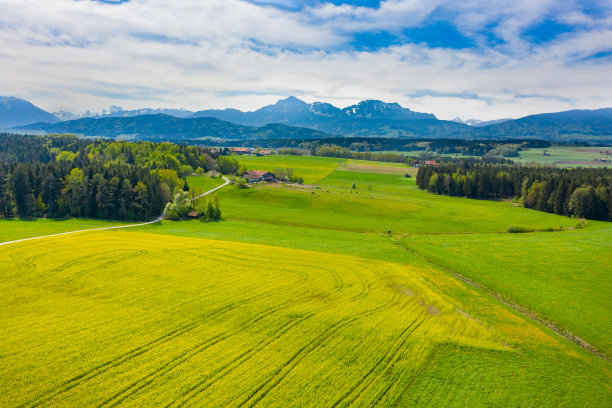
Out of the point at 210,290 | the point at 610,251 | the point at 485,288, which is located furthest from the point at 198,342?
the point at 610,251

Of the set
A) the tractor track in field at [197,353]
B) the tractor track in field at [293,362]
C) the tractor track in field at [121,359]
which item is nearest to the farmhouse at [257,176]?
the tractor track in field at [121,359]

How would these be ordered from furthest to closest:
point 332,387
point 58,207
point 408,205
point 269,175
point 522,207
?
point 269,175 < point 522,207 < point 408,205 < point 58,207 < point 332,387

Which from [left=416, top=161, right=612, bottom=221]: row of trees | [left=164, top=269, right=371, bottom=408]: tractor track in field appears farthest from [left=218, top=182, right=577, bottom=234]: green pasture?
[left=164, top=269, right=371, bottom=408]: tractor track in field

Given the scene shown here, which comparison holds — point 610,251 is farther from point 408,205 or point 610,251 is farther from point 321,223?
point 321,223

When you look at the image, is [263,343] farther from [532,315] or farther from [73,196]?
[73,196]

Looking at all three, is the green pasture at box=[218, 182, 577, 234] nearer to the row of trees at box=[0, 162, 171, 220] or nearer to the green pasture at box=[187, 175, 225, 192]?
the green pasture at box=[187, 175, 225, 192]

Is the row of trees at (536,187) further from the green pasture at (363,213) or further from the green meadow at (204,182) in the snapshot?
the green meadow at (204,182)
